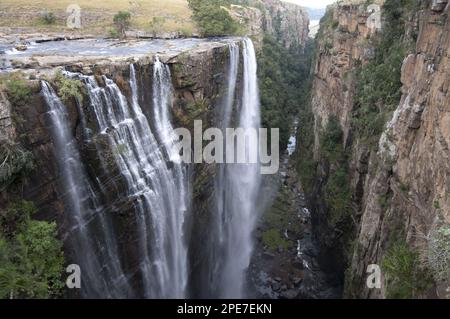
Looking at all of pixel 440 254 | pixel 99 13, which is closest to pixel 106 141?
Result: pixel 440 254

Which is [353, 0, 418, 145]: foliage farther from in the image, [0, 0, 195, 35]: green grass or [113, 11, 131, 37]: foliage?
[113, 11, 131, 37]: foliage

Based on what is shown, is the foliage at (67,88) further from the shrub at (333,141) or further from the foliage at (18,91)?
the shrub at (333,141)

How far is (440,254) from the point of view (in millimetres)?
10398

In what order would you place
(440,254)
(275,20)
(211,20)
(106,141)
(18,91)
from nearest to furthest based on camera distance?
(440,254), (18,91), (106,141), (211,20), (275,20)

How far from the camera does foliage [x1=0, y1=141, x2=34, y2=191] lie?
1168 centimetres

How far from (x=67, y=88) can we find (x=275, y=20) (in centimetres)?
6542

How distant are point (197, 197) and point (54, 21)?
61.7 feet

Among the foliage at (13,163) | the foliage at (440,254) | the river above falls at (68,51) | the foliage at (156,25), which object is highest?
the foliage at (156,25)

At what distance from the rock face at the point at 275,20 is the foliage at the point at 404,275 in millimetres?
34921

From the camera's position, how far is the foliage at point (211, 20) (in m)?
34.2

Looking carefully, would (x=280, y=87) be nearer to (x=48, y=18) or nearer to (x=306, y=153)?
(x=306, y=153)

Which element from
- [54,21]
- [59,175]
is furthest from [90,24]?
[59,175]

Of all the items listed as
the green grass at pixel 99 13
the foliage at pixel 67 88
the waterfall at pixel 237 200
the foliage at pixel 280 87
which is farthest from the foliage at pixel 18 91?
the foliage at pixel 280 87

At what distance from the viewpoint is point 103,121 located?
15.4 m
